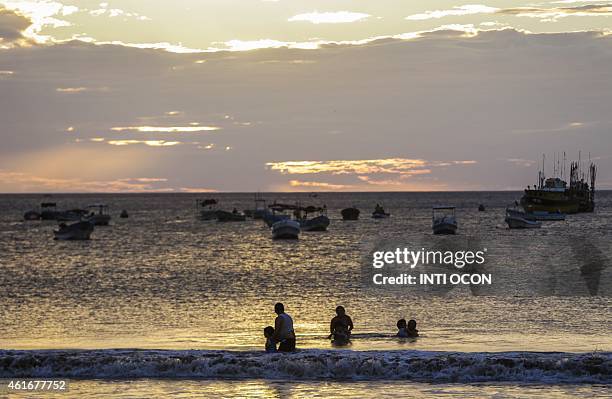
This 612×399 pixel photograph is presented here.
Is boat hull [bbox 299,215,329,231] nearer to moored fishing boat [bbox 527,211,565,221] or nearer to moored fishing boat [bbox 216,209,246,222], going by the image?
moored fishing boat [bbox 527,211,565,221]

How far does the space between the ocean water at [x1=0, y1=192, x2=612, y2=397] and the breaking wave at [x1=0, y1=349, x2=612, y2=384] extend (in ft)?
0.17

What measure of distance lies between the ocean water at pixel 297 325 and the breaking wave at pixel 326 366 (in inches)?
2.1

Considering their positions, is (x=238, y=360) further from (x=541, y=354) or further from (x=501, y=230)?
(x=501, y=230)

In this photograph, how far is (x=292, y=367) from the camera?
28.7 metres

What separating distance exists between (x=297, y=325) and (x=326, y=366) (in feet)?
38.7

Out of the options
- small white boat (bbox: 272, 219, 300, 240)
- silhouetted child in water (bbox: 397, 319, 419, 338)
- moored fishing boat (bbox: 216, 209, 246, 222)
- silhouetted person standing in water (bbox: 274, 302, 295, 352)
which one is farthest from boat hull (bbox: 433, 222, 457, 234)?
silhouetted person standing in water (bbox: 274, 302, 295, 352)

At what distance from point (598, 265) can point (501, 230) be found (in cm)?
6485

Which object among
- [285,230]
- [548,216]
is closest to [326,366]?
[285,230]

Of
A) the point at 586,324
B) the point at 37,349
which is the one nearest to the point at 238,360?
the point at 37,349

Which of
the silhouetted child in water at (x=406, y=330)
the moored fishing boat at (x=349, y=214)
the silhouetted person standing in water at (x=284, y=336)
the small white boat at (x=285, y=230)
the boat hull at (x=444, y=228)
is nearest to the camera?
the silhouetted person standing in water at (x=284, y=336)

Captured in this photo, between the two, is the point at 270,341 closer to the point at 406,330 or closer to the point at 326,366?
the point at 326,366

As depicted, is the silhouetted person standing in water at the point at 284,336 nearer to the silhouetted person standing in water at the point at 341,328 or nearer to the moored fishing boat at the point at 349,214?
the silhouetted person standing in water at the point at 341,328

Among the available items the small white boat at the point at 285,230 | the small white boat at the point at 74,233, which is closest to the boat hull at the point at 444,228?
the small white boat at the point at 285,230

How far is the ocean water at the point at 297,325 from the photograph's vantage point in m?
27.6
